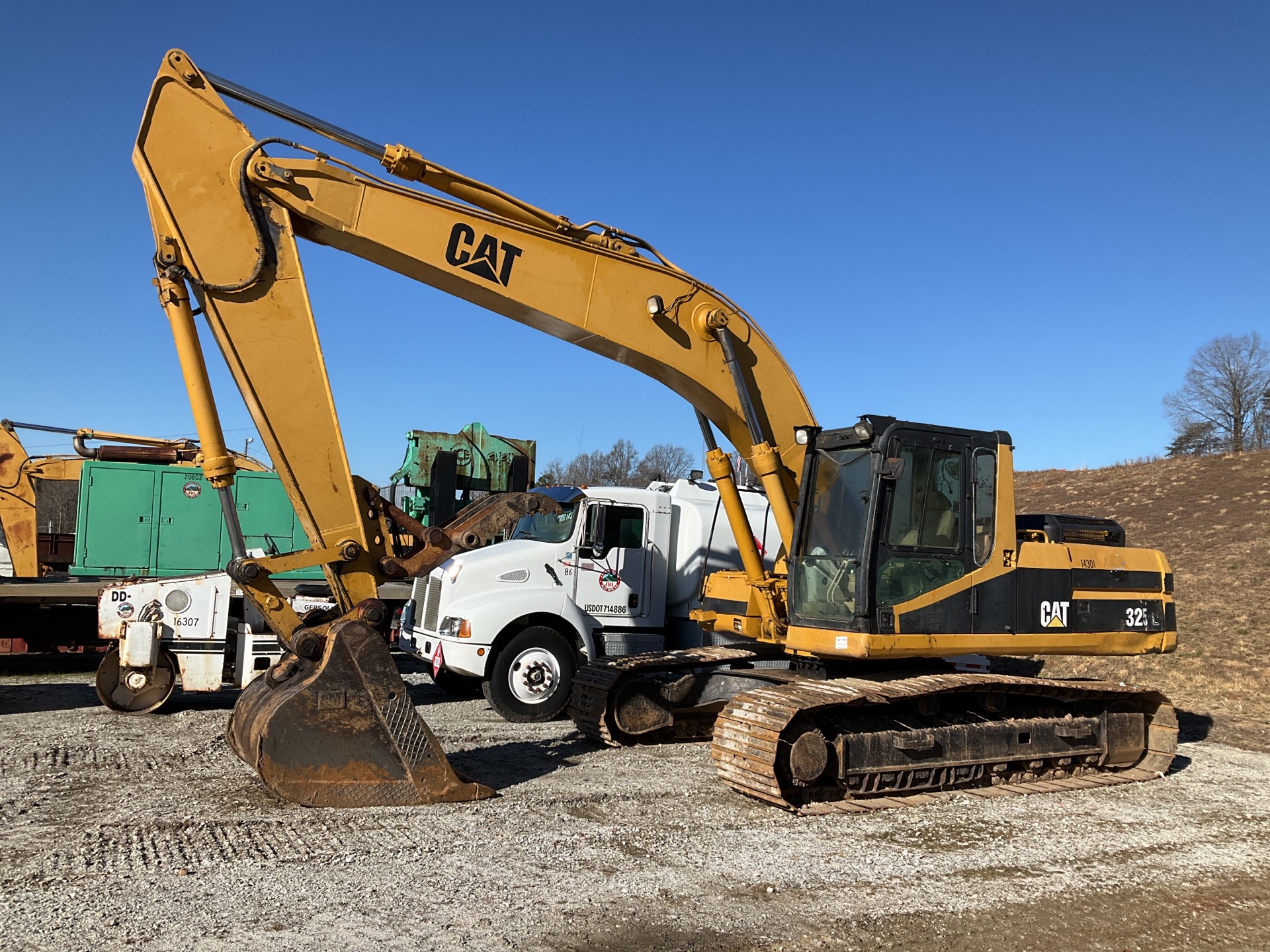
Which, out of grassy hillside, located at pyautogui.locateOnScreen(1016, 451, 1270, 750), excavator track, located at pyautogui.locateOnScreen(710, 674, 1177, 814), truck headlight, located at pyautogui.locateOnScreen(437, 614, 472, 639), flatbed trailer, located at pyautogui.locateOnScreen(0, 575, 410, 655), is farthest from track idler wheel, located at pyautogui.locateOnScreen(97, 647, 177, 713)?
grassy hillside, located at pyautogui.locateOnScreen(1016, 451, 1270, 750)

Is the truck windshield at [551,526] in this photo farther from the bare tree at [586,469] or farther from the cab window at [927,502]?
the bare tree at [586,469]

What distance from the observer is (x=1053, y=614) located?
8.32 m

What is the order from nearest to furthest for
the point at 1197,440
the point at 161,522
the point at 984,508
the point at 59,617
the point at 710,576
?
the point at 984,508 < the point at 710,576 < the point at 59,617 < the point at 161,522 < the point at 1197,440

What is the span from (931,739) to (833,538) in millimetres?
1718

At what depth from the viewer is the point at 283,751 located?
6328 millimetres

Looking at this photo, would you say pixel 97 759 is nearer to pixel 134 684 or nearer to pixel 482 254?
pixel 134 684

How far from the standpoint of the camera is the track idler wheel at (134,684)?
10672 millimetres

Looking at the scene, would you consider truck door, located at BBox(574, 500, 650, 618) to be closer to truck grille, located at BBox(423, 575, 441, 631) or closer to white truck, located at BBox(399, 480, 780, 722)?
white truck, located at BBox(399, 480, 780, 722)

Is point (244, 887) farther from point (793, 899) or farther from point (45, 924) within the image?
point (793, 899)

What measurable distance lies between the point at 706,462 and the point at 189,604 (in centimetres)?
596

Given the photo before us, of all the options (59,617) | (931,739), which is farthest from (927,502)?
(59,617)

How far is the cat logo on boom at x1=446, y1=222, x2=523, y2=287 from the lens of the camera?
24.1 ft

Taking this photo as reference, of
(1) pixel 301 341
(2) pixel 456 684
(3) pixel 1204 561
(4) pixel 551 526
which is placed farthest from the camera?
(3) pixel 1204 561

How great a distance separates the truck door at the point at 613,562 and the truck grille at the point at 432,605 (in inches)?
60.8
